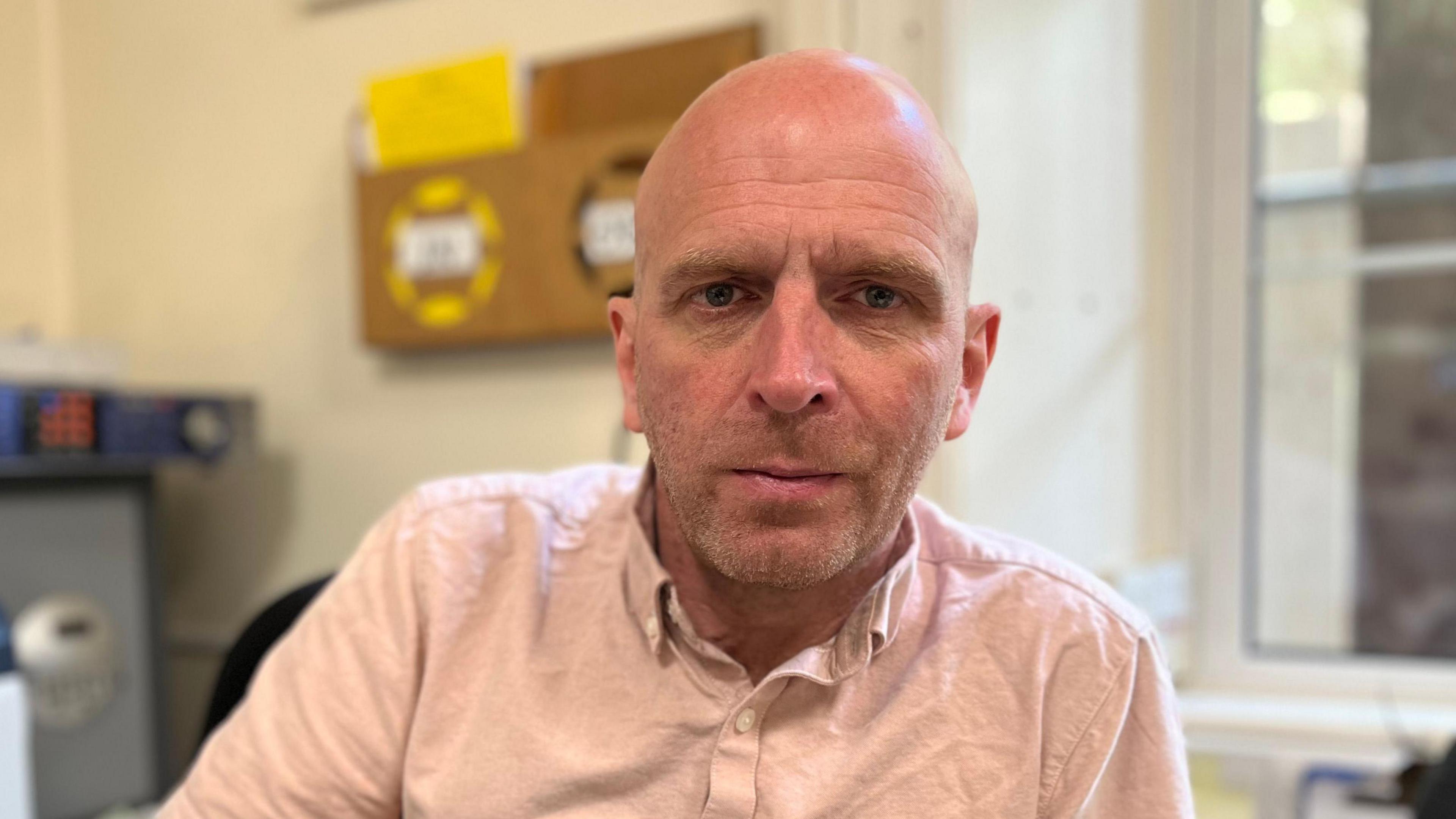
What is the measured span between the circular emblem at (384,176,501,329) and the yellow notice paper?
0.06 metres

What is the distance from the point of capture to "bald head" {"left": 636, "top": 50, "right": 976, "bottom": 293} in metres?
0.69

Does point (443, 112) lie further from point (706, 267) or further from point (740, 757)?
point (740, 757)

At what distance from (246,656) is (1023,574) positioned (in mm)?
648

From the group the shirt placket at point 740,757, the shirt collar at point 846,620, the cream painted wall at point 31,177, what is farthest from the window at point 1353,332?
the cream painted wall at point 31,177

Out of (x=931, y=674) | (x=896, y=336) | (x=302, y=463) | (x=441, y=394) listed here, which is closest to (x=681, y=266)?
(x=896, y=336)

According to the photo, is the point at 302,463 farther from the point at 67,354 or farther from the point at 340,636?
the point at 340,636

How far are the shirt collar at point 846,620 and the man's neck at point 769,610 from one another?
1 cm

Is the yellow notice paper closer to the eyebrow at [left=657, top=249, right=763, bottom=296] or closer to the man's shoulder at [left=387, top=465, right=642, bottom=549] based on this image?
the man's shoulder at [left=387, top=465, right=642, bottom=549]

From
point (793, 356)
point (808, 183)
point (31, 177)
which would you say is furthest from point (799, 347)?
point (31, 177)

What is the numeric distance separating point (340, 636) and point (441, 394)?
2.95 feet

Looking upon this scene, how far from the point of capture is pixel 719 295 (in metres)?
0.72

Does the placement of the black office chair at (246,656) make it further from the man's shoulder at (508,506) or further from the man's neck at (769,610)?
the man's neck at (769,610)

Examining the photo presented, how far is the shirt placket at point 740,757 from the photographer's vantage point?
28.5 inches

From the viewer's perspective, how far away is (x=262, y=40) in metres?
1.81
